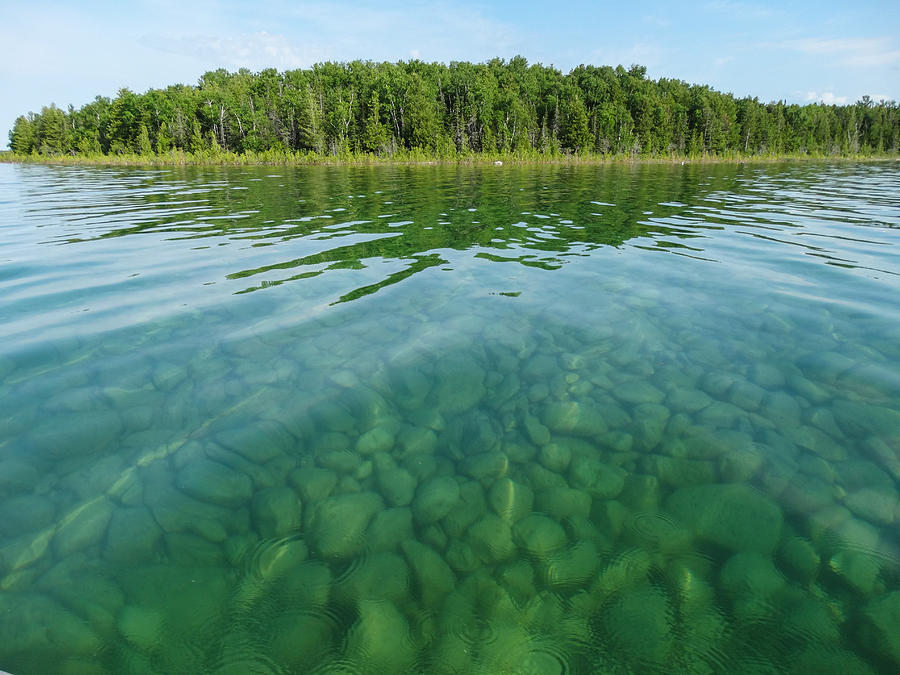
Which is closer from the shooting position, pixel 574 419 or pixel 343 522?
pixel 343 522

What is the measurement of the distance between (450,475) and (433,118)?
75541mm

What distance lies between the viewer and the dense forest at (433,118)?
7131 centimetres

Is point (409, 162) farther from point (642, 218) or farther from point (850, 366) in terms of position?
point (850, 366)

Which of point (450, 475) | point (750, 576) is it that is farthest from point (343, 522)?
point (750, 576)

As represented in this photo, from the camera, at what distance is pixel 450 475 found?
10.7 ft

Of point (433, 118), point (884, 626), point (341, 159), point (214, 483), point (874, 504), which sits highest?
point (433, 118)

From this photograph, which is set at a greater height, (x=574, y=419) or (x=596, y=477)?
(x=574, y=419)

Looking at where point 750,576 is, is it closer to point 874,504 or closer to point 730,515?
point 730,515

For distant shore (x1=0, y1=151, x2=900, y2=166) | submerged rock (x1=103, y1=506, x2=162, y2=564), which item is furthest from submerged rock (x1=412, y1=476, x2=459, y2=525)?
distant shore (x1=0, y1=151, x2=900, y2=166)

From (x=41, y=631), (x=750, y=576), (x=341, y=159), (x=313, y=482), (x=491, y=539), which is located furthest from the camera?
(x=341, y=159)

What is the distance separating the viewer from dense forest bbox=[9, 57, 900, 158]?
71312 millimetres

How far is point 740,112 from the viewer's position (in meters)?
92.2

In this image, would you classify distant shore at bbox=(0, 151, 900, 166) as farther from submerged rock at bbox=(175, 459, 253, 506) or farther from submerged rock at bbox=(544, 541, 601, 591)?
submerged rock at bbox=(544, 541, 601, 591)

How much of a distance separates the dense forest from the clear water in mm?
58162
